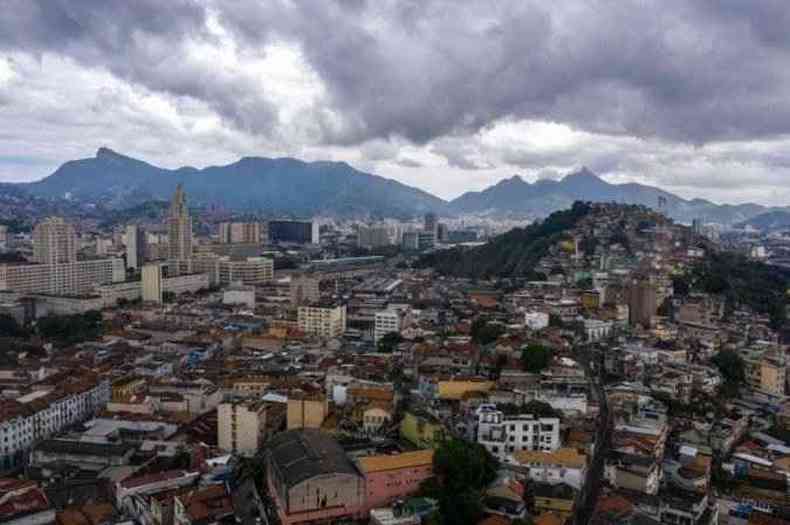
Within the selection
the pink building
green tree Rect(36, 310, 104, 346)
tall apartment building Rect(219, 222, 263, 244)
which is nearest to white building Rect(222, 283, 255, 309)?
green tree Rect(36, 310, 104, 346)

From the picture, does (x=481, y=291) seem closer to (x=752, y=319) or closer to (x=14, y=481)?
(x=752, y=319)

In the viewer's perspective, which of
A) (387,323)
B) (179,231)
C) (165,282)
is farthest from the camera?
(179,231)

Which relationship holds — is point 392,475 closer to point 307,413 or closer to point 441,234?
point 307,413

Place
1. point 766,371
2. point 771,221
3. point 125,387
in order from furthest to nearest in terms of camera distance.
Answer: point 771,221, point 766,371, point 125,387

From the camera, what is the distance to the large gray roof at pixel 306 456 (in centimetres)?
1112

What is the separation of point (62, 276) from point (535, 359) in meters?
29.7

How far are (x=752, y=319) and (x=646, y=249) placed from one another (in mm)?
14760

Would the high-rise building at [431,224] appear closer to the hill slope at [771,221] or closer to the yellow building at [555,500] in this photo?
the yellow building at [555,500]

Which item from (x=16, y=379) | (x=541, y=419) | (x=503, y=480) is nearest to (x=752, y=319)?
(x=541, y=419)

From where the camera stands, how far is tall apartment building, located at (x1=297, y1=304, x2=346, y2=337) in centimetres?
2654

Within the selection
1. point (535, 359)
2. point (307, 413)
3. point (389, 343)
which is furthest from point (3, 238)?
point (535, 359)

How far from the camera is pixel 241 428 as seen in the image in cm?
1475

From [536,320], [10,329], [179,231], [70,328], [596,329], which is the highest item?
[179,231]

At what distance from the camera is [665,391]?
59.5 ft
